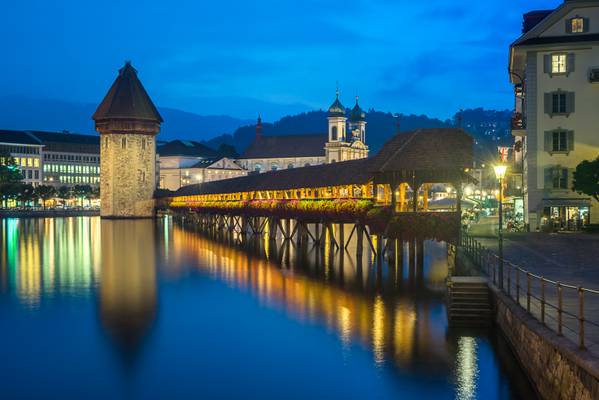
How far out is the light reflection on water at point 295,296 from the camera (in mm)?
16625

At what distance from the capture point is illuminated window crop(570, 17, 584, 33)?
39.8 meters

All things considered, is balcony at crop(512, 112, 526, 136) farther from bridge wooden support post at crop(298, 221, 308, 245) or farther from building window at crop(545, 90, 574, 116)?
bridge wooden support post at crop(298, 221, 308, 245)

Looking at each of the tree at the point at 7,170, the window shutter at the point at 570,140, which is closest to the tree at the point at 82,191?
the tree at the point at 7,170

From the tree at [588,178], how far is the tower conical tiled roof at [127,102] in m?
67.6

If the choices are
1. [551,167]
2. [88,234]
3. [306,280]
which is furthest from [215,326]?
[88,234]

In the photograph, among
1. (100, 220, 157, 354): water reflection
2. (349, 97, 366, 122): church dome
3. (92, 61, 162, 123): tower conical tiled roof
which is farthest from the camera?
(349, 97, 366, 122): church dome

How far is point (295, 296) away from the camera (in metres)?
27.0

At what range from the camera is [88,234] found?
215ft

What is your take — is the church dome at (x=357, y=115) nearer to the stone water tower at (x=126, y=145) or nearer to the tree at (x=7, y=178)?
the stone water tower at (x=126, y=145)

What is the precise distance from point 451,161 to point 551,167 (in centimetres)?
1236

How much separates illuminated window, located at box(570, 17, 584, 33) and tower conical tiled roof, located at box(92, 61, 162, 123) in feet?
216

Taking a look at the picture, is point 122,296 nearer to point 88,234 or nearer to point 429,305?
point 429,305

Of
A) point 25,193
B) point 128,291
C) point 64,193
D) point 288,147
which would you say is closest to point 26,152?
point 64,193

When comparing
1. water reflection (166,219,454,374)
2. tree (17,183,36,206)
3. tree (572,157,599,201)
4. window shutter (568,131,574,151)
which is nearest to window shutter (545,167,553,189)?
window shutter (568,131,574,151)
